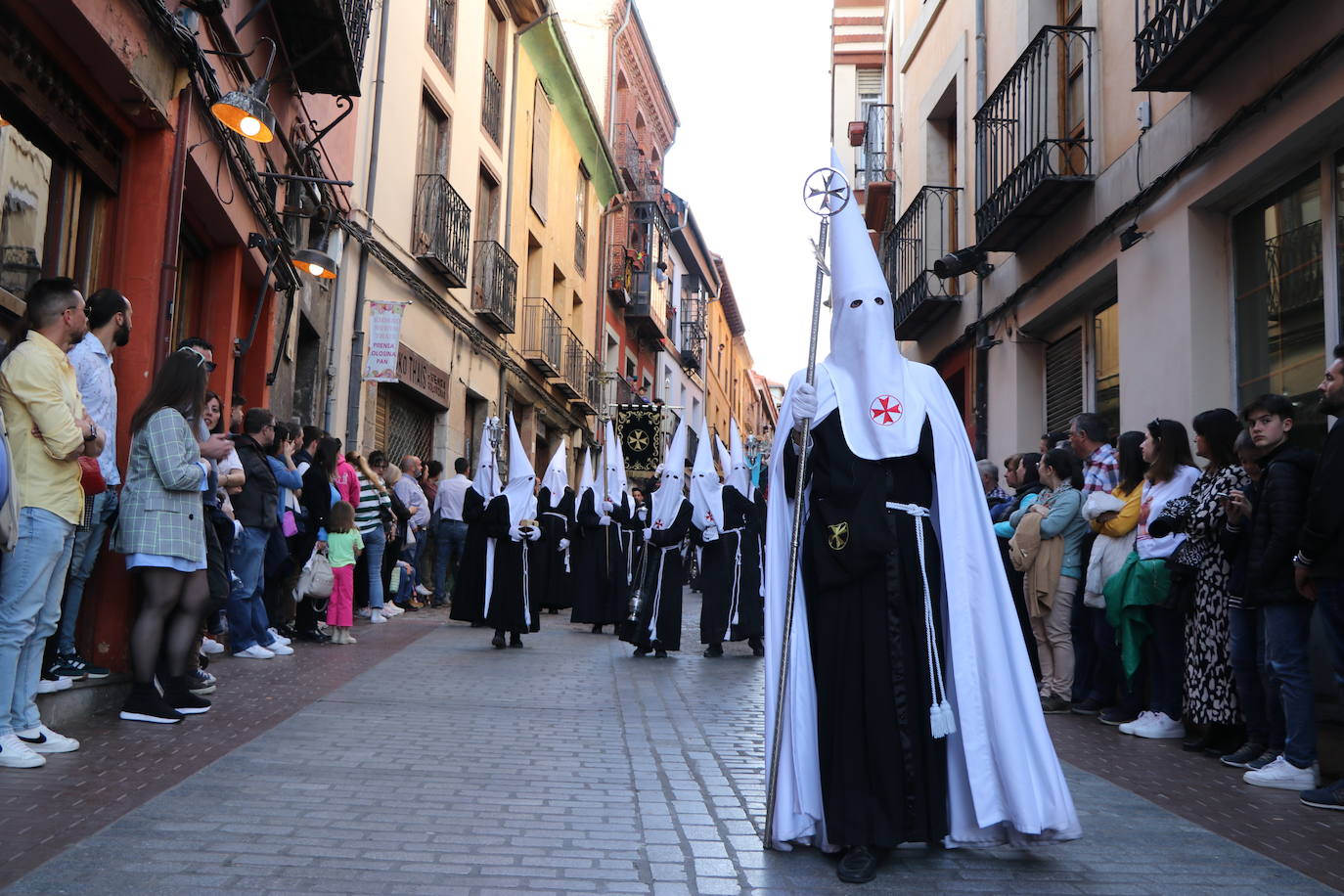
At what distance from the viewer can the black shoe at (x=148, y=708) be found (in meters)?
6.26

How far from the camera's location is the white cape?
4176 mm

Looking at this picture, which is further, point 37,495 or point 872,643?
point 37,495

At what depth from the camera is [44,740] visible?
533 cm

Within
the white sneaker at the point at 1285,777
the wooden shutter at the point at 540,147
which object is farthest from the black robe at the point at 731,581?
the wooden shutter at the point at 540,147

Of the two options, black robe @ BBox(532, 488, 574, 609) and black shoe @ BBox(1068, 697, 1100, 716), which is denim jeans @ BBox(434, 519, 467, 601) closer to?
black robe @ BBox(532, 488, 574, 609)

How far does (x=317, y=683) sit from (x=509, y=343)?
1626 cm

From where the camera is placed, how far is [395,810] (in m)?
4.60

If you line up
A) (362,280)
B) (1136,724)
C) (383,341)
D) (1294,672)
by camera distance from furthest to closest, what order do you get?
(362,280), (383,341), (1136,724), (1294,672)

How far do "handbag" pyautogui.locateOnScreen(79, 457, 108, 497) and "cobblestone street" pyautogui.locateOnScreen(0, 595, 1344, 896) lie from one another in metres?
1.15

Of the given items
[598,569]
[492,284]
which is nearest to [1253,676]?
[598,569]

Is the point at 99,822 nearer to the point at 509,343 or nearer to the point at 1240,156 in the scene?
the point at 1240,156

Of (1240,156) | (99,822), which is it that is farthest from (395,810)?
(1240,156)

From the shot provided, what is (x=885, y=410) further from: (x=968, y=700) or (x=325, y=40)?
(x=325, y=40)

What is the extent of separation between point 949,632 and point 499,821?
1.75m
